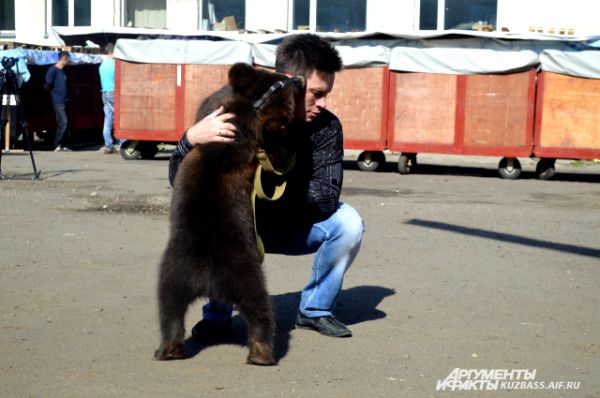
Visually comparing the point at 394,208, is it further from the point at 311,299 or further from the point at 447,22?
the point at 447,22

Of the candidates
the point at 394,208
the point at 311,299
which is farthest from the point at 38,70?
the point at 311,299

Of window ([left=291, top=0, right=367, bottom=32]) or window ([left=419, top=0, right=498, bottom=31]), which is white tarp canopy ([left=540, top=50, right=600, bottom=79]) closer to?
window ([left=419, top=0, right=498, bottom=31])

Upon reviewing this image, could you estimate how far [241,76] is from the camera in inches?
186

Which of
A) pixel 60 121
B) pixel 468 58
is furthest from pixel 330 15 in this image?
pixel 468 58

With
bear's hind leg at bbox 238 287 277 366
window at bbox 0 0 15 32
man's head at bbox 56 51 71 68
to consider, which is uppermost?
window at bbox 0 0 15 32

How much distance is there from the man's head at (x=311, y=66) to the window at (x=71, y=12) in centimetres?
2192

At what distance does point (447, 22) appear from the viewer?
23.3m

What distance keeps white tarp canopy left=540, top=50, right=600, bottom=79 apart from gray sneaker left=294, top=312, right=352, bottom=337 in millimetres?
10769

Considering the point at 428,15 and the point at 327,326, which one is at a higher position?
the point at 428,15

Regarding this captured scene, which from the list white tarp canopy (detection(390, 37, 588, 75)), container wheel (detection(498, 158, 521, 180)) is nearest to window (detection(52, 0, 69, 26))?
Result: white tarp canopy (detection(390, 37, 588, 75))

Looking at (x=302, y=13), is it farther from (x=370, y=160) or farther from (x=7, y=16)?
(x=370, y=160)

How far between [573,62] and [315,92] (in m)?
11.0

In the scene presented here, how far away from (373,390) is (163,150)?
51.5 feet

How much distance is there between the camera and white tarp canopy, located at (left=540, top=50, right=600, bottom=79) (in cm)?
1513
